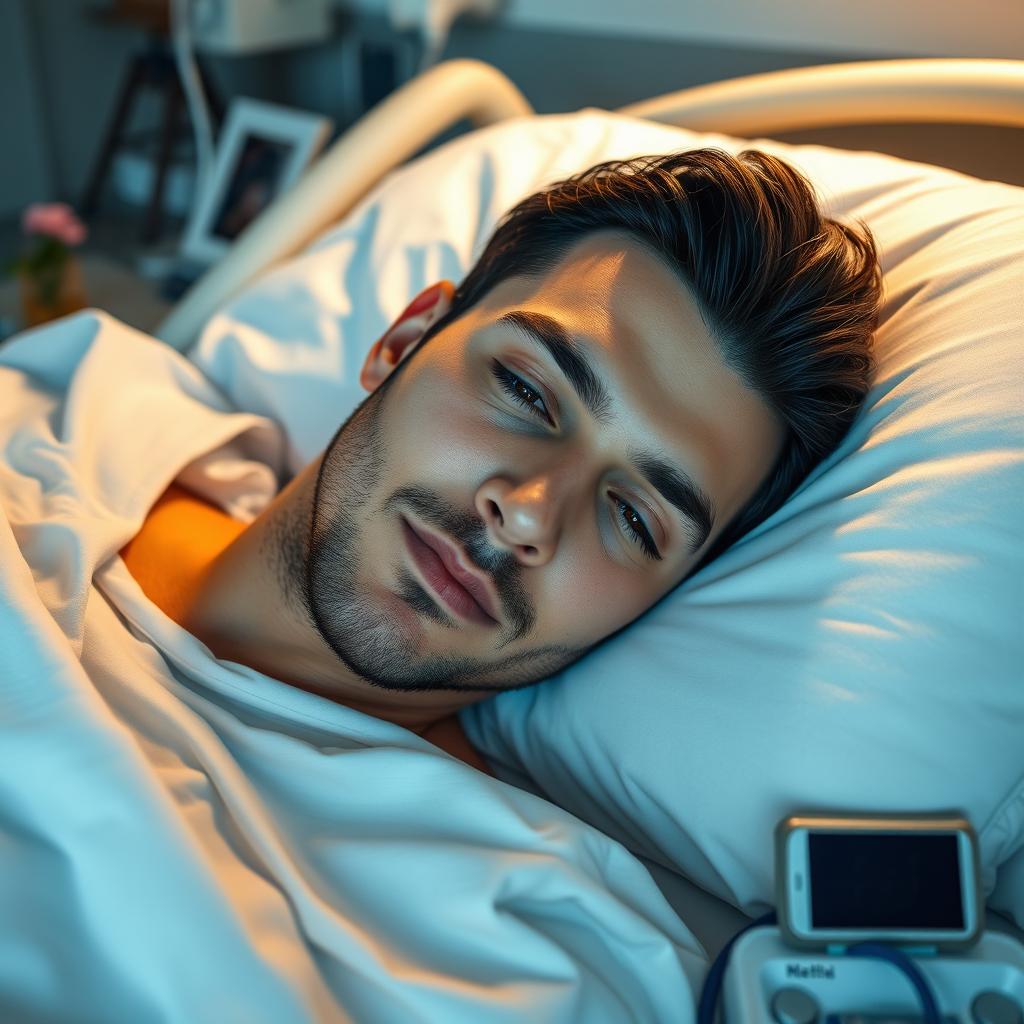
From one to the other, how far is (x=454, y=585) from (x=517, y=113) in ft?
3.70

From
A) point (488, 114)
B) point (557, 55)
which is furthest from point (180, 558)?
point (557, 55)

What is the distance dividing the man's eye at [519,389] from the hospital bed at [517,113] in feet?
1.33

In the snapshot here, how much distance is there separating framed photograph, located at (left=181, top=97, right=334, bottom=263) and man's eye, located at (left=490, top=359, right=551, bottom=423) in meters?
1.41

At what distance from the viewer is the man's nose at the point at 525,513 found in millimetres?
851

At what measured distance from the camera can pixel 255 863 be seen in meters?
0.80

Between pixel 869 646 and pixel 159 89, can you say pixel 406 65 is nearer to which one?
pixel 159 89

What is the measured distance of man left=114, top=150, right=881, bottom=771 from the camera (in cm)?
90

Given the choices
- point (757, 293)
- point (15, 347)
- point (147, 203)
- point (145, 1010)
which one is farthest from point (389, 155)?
point (147, 203)

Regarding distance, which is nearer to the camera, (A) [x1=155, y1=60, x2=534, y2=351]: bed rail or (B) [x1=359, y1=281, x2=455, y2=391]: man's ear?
(B) [x1=359, y1=281, x2=455, y2=391]: man's ear

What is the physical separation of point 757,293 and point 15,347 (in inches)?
37.6

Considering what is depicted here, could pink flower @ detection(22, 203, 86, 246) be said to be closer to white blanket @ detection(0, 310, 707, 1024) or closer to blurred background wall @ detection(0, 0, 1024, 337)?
blurred background wall @ detection(0, 0, 1024, 337)

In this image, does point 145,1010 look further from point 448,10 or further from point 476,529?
point 448,10

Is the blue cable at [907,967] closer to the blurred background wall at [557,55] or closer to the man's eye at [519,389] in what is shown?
the man's eye at [519,389]

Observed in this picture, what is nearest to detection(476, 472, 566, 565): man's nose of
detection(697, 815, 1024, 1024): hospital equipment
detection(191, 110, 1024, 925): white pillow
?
detection(191, 110, 1024, 925): white pillow
